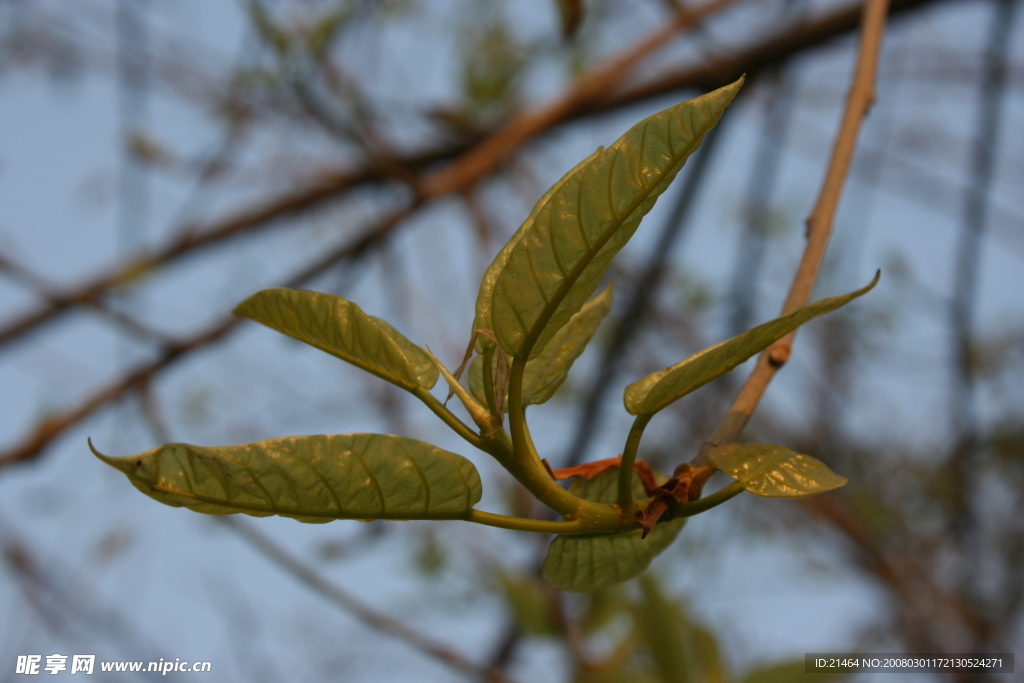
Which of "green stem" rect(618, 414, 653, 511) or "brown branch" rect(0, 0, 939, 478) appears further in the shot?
"brown branch" rect(0, 0, 939, 478)

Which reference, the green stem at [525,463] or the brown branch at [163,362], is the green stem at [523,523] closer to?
the green stem at [525,463]

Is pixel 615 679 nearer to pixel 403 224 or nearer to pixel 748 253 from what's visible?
pixel 748 253

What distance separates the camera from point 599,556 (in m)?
0.54

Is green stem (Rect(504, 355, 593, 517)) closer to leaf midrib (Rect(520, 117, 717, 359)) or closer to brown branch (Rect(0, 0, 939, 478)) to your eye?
leaf midrib (Rect(520, 117, 717, 359))

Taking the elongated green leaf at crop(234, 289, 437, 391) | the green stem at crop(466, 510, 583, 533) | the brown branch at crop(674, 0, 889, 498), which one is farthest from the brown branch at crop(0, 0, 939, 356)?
the green stem at crop(466, 510, 583, 533)

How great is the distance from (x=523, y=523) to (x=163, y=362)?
1456 mm

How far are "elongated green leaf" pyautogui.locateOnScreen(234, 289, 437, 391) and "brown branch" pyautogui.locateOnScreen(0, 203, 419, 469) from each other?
48.7 inches

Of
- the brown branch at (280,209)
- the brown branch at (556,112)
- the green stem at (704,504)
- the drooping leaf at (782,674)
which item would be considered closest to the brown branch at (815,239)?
the green stem at (704,504)

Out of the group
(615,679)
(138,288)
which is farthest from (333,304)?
(138,288)

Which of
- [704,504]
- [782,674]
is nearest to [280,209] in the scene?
[782,674]

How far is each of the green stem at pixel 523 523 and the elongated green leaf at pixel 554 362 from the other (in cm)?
7

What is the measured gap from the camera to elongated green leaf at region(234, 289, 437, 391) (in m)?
0.44

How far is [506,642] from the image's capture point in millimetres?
1714

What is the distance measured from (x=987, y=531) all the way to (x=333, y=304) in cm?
325
